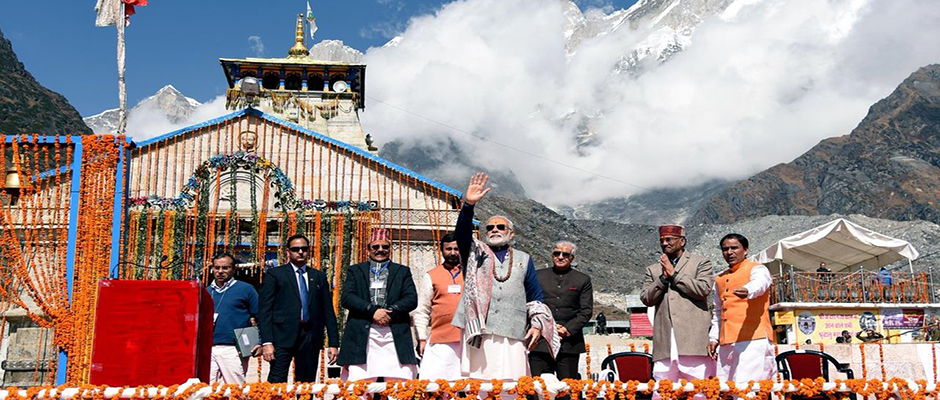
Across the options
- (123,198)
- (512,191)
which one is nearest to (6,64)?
(123,198)

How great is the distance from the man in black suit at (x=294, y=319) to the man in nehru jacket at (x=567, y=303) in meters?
1.93

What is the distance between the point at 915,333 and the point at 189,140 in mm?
16923

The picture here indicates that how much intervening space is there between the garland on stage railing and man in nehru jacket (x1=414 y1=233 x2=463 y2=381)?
0.91 m

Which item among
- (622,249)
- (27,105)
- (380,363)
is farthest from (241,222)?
(27,105)

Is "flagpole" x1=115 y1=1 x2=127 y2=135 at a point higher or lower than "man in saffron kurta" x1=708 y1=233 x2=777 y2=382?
higher

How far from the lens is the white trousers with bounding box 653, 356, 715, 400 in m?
6.52

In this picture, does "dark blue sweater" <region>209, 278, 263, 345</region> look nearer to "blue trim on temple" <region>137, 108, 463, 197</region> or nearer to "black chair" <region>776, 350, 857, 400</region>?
"black chair" <region>776, 350, 857, 400</region>

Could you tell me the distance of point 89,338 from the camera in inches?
313

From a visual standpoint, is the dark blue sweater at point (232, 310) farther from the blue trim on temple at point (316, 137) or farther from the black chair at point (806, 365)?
the blue trim on temple at point (316, 137)

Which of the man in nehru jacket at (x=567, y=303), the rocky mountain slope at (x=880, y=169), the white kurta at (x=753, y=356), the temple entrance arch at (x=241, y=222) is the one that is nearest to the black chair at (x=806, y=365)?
the white kurta at (x=753, y=356)

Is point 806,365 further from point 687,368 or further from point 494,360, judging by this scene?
point 494,360

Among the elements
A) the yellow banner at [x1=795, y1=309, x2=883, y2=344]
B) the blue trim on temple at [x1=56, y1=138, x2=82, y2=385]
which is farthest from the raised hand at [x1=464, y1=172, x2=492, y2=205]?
the yellow banner at [x1=795, y1=309, x2=883, y2=344]

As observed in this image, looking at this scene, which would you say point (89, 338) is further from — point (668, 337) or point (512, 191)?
point (512, 191)

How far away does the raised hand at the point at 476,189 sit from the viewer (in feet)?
18.5
